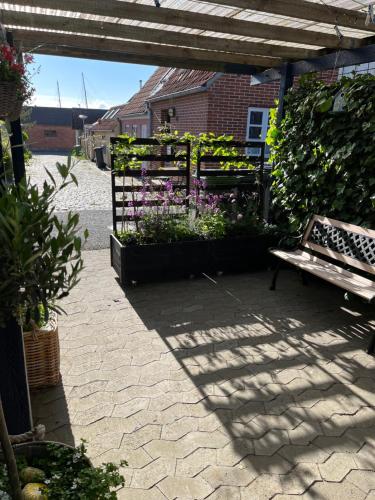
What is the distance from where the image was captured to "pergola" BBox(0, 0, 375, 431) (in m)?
3.17

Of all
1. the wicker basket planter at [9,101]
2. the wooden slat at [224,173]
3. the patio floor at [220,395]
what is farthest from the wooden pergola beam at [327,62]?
the wicker basket planter at [9,101]

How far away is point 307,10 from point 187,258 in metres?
3.05

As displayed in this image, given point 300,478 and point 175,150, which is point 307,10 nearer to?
point 175,150

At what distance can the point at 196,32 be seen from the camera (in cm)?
423

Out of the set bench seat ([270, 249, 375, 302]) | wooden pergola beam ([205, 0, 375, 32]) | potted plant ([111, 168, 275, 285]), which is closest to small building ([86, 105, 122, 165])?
potted plant ([111, 168, 275, 285])

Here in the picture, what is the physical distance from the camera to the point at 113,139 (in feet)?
16.0

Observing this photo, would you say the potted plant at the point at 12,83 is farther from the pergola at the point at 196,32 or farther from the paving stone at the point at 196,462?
the paving stone at the point at 196,462

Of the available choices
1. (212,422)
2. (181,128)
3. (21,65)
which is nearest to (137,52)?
(21,65)

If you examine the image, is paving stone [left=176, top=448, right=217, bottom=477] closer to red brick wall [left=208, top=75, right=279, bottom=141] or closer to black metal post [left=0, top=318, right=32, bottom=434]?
black metal post [left=0, top=318, right=32, bottom=434]

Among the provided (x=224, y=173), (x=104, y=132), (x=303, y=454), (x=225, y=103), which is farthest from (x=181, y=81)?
(x=104, y=132)

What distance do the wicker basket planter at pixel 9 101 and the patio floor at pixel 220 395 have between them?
6.47 feet

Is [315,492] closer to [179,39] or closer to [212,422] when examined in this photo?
[212,422]

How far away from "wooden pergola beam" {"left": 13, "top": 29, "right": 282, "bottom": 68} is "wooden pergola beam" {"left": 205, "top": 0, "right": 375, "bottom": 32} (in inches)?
75.4

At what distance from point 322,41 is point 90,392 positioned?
4.36 metres
